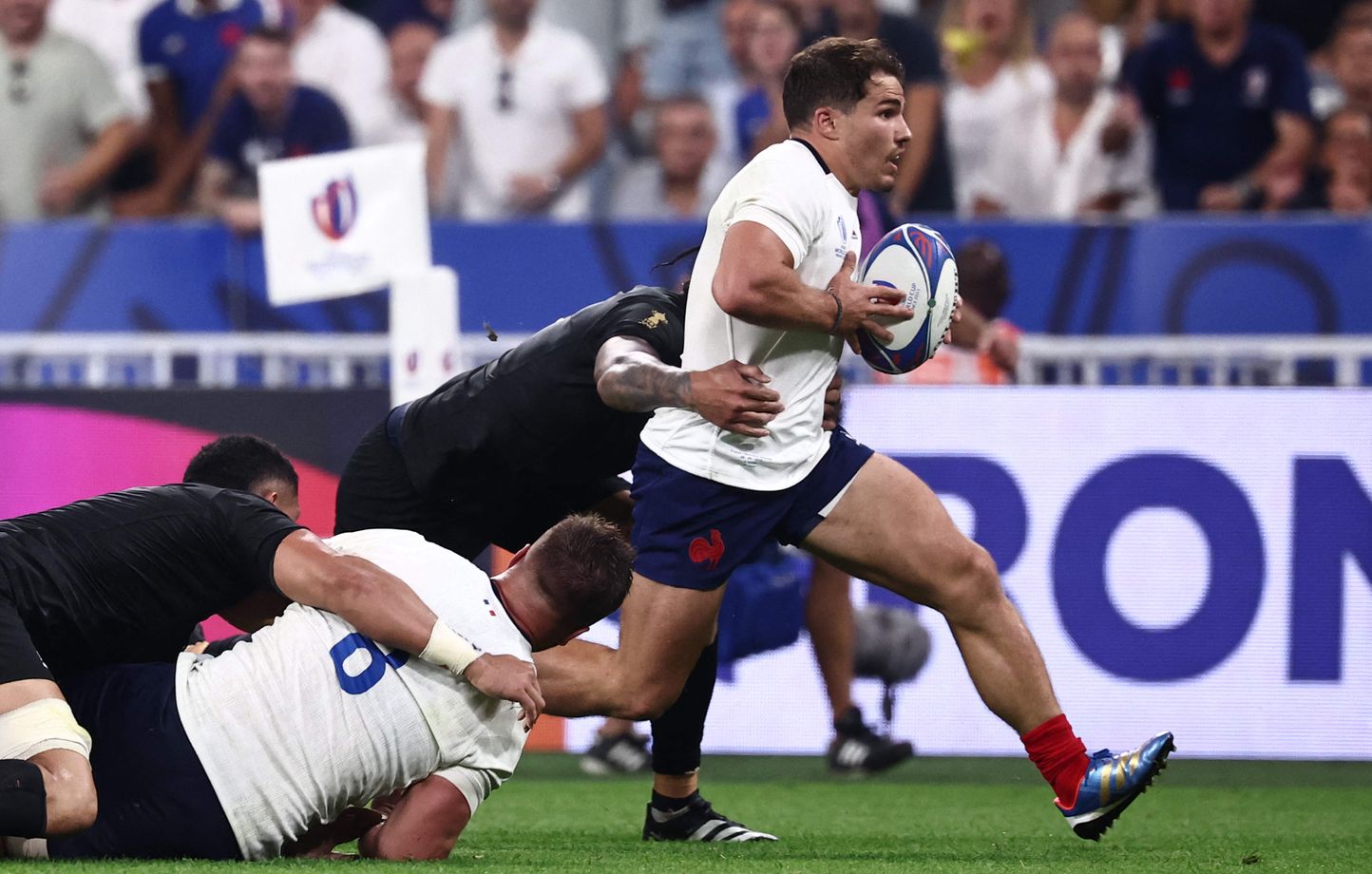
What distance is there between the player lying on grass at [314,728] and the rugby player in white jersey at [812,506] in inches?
22.7

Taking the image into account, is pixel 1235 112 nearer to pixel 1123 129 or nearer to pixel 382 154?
pixel 1123 129

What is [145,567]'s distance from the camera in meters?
4.78

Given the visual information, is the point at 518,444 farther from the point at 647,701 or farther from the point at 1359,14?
the point at 1359,14

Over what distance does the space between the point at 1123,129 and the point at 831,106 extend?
5413 millimetres

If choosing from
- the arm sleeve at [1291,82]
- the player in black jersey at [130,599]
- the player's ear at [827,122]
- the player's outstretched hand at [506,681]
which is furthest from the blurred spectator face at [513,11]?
the player's outstretched hand at [506,681]

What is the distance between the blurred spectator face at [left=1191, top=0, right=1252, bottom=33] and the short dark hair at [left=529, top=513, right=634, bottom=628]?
6635mm

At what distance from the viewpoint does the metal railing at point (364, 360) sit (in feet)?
29.3

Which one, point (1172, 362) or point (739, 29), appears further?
point (739, 29)

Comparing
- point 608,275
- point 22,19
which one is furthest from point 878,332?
point 22,19

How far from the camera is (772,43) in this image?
10773mm

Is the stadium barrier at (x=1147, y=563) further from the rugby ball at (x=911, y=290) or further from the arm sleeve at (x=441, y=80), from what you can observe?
the arm sleeve at (x=441, y=80)

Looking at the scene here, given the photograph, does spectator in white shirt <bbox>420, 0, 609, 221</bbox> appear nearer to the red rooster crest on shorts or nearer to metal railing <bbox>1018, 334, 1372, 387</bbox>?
metal railing <bbox>1018, 334, 1372, 387</bbox>

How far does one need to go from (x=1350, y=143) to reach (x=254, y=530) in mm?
7001

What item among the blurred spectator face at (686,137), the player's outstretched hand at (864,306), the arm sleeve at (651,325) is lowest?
the arm sleeve at (651,325)
